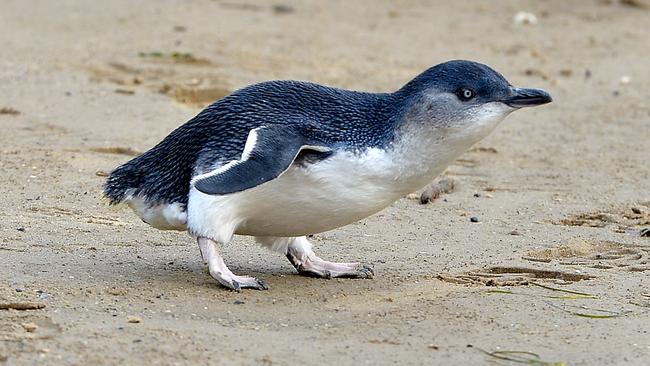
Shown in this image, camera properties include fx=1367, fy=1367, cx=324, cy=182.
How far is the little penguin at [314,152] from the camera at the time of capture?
5875mm

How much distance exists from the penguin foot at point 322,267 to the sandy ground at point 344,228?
70 millimetres

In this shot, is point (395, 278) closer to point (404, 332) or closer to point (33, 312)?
point (404, 332)

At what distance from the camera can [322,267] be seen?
6500mm

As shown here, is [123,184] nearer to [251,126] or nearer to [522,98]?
[251,126]

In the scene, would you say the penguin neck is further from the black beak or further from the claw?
the claw

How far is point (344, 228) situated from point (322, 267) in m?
1.05

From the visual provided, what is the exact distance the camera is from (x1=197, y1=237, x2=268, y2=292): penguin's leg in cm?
599

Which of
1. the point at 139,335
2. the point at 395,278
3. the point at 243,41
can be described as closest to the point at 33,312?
the point at 139,335

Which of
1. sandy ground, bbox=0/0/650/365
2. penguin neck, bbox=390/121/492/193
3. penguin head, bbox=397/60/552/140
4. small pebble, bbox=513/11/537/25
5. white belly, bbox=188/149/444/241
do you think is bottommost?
sandy ground, bbox=0/0/650/365

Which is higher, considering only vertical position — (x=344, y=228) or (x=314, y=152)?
(x=314, y=152)

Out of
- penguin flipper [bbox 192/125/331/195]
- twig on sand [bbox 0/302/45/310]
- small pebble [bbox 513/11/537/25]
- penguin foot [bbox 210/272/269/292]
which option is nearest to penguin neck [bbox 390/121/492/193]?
penguin flipper [bbox 192/125/331/195]

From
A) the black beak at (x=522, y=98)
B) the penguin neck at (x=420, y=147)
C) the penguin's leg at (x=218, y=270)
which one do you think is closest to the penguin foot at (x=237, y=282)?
the penguin's leg at (x=218, y=270)

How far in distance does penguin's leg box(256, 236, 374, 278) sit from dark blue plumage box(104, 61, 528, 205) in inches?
22.9

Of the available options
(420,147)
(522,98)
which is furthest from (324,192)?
(522,98)
